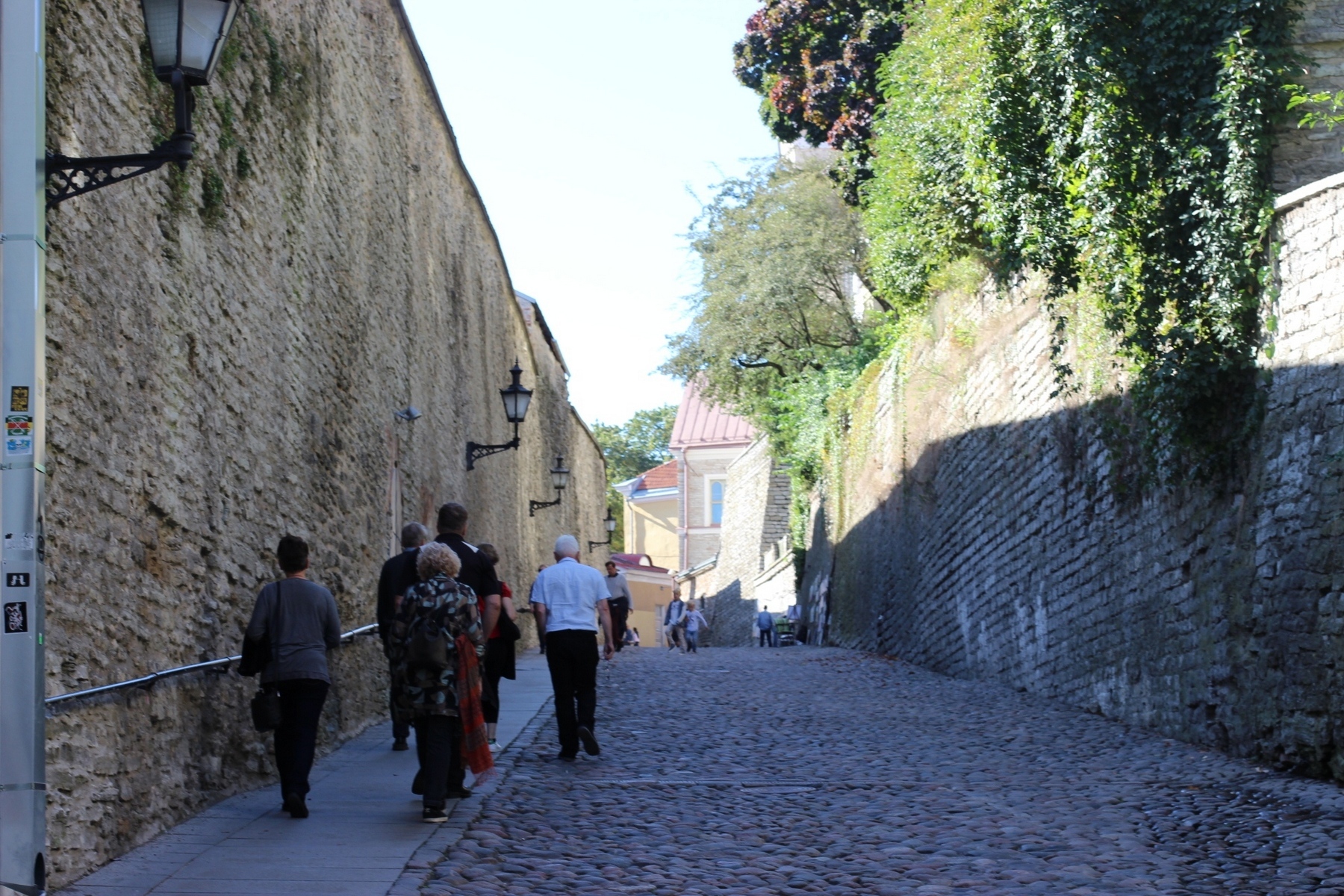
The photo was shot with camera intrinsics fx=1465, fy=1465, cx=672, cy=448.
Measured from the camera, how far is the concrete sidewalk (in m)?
5.43

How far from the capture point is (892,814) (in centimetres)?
731

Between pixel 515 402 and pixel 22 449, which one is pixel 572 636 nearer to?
pixel 22 449

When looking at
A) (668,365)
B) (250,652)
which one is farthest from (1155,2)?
(668,365)

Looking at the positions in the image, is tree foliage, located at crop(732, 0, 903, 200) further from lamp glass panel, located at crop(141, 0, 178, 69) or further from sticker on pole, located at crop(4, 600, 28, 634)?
sticker on pole, located at crop(4, 600, 28, 634)

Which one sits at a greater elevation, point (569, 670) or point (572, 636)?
point (572, 636)

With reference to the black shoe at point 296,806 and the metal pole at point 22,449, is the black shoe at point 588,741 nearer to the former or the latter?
the black shoe at point 296,806

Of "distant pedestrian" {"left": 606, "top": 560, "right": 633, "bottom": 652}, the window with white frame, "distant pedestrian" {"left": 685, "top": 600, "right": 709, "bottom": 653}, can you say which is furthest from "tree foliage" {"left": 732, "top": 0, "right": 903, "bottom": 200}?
the window with white frame

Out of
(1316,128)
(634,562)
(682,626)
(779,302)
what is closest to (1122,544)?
(1316,128)

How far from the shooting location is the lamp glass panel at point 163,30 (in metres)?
5.11

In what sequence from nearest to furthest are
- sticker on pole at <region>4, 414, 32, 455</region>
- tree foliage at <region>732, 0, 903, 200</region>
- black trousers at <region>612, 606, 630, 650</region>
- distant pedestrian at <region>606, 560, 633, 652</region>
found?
sticker on pole at <region>4, 414, 32, 455</region>
black trousers at <region>612, 606, 630, 650</region>
distant pedestrian at <region>606, 560, 633, 652</region>
tree foliage at <region>732, 0, 903, 200</region>

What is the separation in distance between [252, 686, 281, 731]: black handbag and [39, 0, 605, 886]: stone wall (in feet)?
1.11

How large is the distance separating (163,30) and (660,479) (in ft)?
208

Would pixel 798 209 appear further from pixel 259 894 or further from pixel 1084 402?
pixel 259 894

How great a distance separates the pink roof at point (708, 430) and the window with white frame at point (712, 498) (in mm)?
1542
